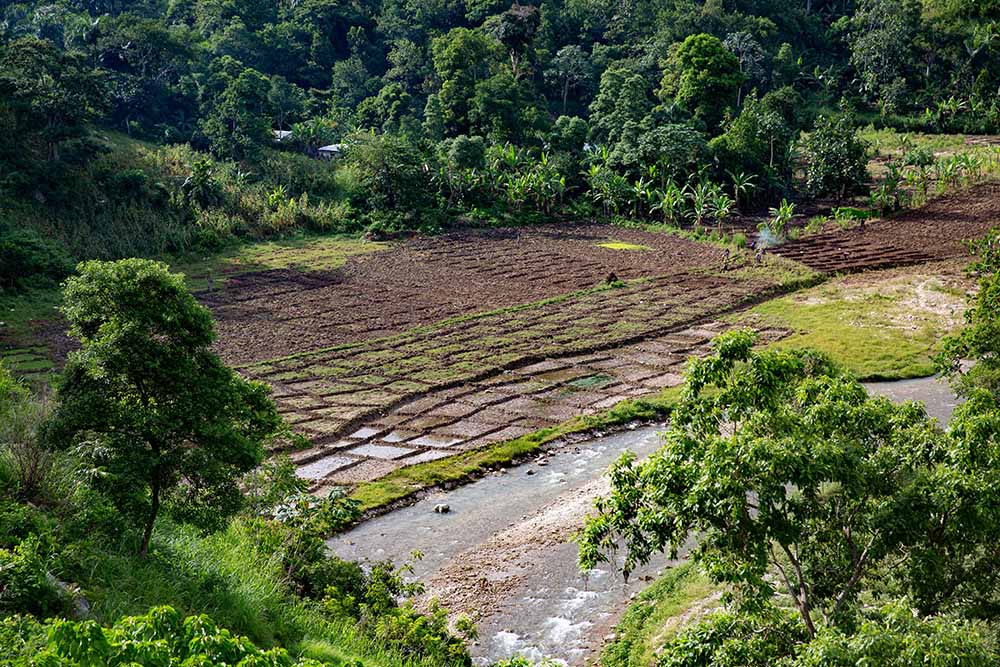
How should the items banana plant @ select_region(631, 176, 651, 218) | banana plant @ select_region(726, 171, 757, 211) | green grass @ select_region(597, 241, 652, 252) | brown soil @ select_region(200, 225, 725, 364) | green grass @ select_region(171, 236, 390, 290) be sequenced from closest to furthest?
brown soil @ select_region(200, 225, 725, 364), green grass @ select_region(171, 236, 390, 290), green grass @ select_region(597, 241, 652, 252), banana plant @ select_region(631, 176, 651, 218), banana plant @ select_region(726, 171, 757, 211)

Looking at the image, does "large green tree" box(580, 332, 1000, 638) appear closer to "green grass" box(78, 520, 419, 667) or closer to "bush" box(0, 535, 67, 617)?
"green grass" box(78, 520, 419, 667)

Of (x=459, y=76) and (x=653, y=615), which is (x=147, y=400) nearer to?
(x=653, y=615)

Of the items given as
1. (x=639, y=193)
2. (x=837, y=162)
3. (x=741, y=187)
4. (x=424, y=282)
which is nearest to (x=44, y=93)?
(x=424, y=282)

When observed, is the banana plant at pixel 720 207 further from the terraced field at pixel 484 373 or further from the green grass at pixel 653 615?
the green grass at pixel 653 615

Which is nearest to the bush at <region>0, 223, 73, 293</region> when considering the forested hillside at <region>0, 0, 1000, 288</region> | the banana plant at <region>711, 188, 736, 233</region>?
the forested hillside at <region>0, 0, 1000, 288</region>

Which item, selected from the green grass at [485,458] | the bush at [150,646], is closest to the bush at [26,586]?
the bush at [150,646]

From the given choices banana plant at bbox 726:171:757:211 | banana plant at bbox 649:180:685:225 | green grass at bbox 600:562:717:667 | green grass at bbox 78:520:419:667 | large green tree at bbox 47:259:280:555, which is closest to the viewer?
green grass at bbox 78:520:419:667

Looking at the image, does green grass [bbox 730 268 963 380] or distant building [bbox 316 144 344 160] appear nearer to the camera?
green grass [bbox 730 268 963 380]
